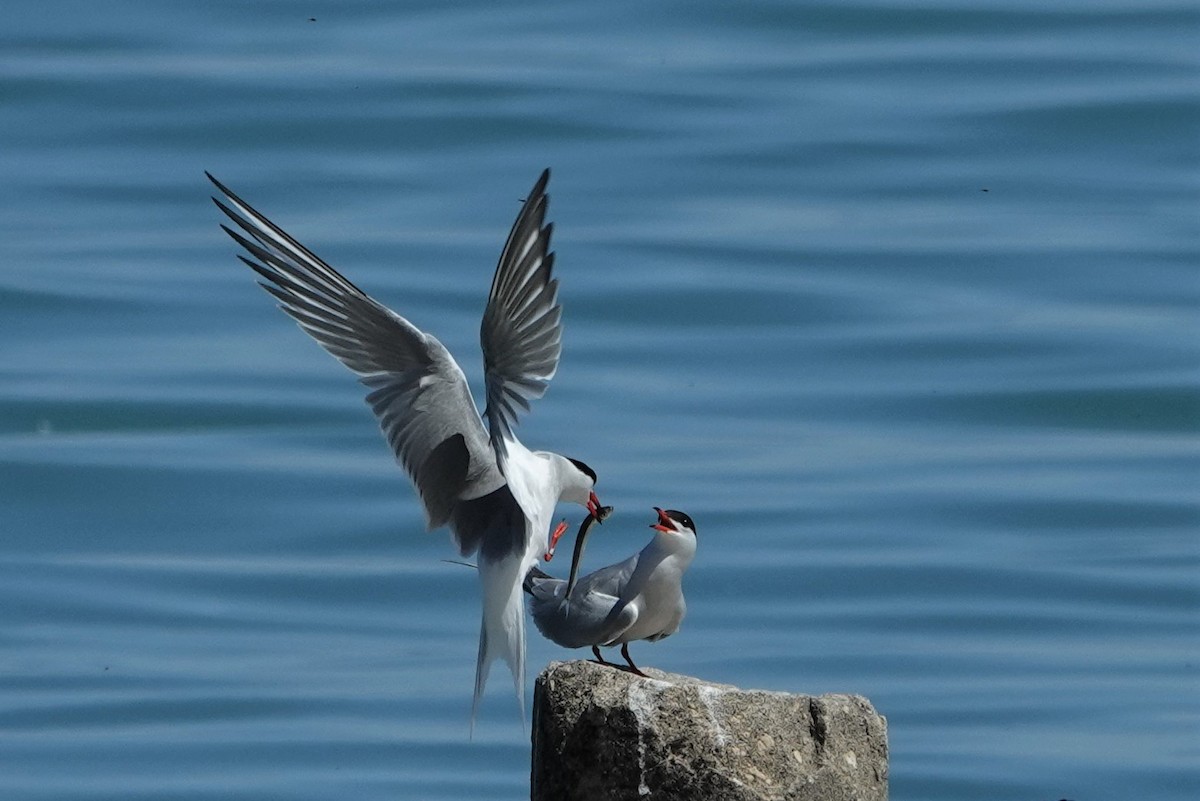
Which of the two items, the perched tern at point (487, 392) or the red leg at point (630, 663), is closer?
the red leg at point (630, 663)

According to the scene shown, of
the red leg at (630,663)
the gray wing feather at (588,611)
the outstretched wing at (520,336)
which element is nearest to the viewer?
the red leg at (630,663)

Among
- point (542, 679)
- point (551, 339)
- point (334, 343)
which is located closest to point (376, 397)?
point (334, 343)

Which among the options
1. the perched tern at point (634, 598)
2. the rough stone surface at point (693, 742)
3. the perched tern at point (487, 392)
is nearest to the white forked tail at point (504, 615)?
the perched tern at point (487, 392)

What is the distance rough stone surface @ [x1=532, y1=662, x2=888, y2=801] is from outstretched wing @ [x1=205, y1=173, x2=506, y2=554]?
1.89 metres

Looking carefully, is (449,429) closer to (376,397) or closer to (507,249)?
(376,397)

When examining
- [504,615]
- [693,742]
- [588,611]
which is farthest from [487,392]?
[693,742]

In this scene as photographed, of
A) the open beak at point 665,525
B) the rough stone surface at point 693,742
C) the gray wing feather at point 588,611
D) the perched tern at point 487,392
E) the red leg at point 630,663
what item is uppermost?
the perched tern at point 487,392

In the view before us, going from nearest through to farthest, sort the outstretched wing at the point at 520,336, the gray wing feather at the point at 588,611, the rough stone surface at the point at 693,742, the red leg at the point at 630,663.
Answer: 1. the rough stone surface at the point at 693,742
2. the red leg at the point at 630,663
3. the gray wing feather at the point at 588,611
4. the outstretched wing at the point at 520,336

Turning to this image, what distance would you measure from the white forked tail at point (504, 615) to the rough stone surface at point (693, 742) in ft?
5.13

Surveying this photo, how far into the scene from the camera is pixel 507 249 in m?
6.76

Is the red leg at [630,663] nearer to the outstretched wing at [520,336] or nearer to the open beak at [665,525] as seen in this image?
the open beak at [665,525]

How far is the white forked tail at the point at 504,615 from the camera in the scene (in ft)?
22.8

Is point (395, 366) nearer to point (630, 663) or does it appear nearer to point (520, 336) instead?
point (520, 336)

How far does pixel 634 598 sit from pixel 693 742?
995 mm
